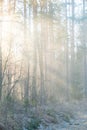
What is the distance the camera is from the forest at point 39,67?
47.8ft

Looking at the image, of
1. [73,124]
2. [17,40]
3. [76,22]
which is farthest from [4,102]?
[76,22]

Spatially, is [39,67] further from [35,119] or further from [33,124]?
[33,124]

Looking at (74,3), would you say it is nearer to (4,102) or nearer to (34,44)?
(34,44)

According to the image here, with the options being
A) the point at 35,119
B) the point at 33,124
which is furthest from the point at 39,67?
the point at 33,124

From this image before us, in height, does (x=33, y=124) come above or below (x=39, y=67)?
below

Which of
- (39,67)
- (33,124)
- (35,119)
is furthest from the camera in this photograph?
(39,67)

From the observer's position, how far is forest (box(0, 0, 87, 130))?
1457 cm

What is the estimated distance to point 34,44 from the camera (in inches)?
928

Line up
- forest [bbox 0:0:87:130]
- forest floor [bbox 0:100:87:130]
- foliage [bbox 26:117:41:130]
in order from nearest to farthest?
forest floor [bbox 0:100:87:130], foliage [bbox 26:117:41:130], forest [bbox 0:0:87:130]

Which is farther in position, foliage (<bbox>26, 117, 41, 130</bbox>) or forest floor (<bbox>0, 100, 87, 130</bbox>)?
foliage (<bbox>26, 117, 41, 130</bbox>)

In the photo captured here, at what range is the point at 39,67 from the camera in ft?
91.8

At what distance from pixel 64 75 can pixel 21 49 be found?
16366mm

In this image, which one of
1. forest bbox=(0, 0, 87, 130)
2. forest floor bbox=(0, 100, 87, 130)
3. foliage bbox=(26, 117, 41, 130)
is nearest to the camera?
forest floor bbox=(0, 100, 87, 130)

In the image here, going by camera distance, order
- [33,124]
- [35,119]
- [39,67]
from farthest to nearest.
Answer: [39,67]
[35,119]
[33,124]
